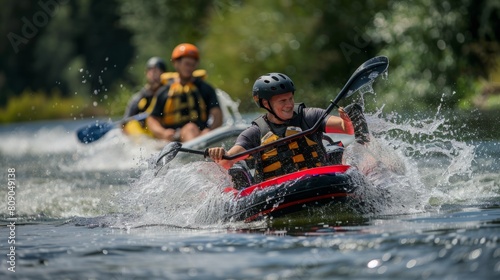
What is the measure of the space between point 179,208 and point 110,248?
1.82 meters

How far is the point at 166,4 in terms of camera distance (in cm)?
4100

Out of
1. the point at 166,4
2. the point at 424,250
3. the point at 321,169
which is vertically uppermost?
the point at 166,4

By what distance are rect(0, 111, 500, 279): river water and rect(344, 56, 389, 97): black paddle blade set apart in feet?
1.64

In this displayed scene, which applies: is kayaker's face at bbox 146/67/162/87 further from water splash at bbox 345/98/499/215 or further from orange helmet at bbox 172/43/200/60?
water splash at bbox 345/98/499/215

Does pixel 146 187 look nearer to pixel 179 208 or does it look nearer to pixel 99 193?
pixel 179 208

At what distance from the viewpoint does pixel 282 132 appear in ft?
30.3

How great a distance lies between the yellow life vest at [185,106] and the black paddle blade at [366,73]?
6.07 metres

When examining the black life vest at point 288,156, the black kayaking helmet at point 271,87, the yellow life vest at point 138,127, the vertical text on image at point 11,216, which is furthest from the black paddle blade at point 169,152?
the yellow life vest at point 138,127

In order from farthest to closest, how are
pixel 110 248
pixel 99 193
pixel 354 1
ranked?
1. pixel 354 1
2. pixel 99 193
3. pixel 110 248

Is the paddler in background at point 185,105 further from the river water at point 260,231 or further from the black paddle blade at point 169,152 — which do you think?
the black paddle blade at point 169,152

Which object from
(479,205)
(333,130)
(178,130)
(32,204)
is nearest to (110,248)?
(333,130)

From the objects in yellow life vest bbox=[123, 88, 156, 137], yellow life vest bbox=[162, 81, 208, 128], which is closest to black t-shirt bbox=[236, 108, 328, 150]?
yellow life vest bbox=[162, 81, 208, 128]

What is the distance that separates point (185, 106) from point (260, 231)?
717 centimetres

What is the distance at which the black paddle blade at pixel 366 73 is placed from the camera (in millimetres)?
9266
